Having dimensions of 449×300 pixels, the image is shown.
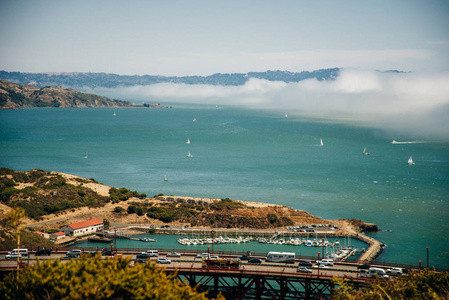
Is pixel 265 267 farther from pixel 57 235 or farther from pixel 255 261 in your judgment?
pixel 57 235

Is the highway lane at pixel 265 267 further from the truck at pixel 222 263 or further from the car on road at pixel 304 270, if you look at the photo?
the truck at pixel 222 263

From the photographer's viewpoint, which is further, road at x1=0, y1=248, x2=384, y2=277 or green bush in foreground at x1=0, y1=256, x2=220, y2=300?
road at x1=0, y1=248, x2=384, y2=277

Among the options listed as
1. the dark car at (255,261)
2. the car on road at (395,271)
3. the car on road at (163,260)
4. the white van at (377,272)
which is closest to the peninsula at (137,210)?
the car on road at (395,271)

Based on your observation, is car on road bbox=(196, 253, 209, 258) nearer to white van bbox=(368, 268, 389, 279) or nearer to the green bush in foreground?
white van bbox=(368, 268, 389, 279)

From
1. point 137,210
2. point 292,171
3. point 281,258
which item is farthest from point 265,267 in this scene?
point 292,171

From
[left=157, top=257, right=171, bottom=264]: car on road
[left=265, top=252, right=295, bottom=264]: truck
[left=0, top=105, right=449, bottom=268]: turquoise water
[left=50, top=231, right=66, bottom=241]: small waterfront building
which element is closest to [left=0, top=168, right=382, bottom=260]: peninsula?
[left=50, top=231, right=66, bottom=241]: small waterfront building

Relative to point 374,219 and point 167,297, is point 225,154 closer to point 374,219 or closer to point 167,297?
point 374,219
